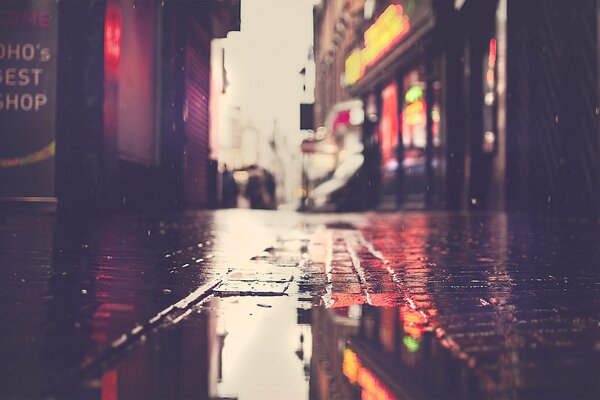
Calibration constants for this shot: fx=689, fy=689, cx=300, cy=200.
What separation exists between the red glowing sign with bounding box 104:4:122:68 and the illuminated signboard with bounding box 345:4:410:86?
353 inches

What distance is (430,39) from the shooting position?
17.0 meters

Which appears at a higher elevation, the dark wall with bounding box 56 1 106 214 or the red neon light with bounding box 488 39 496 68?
the red neon light with bounding box 488 39 496 68

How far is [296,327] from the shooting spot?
2.25 meters

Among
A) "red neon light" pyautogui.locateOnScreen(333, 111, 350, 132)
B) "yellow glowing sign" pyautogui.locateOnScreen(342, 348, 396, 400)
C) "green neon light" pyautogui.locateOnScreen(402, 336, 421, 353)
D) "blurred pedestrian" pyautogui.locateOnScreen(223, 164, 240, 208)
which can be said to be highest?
"red neon light" pyautogui.locateOnScreen(333, 111, 350, 132)

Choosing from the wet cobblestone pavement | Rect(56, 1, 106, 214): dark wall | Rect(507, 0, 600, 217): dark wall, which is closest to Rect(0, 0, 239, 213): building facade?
Rect(56, 1, 106, 214): dark wall

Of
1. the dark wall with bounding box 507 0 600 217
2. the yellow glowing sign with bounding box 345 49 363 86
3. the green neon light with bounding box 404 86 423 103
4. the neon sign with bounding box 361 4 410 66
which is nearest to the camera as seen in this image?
the dark wall with bounding box 507 0 600 217

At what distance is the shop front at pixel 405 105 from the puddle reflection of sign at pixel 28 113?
9.02 metres

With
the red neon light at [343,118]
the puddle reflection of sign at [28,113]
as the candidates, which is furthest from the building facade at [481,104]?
the puddle reflection of sign at [28,113]

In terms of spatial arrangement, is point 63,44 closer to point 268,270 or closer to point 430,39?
point 268,270

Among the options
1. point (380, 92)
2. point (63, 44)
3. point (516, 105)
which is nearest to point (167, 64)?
point (63, 44)

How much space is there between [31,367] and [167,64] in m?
14.5

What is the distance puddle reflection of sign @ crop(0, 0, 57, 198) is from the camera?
10930 mm

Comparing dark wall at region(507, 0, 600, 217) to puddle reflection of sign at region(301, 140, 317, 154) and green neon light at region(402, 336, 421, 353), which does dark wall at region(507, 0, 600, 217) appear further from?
green neon light at region(402, 336, 421, 353)

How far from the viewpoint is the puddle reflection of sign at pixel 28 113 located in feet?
35.9
